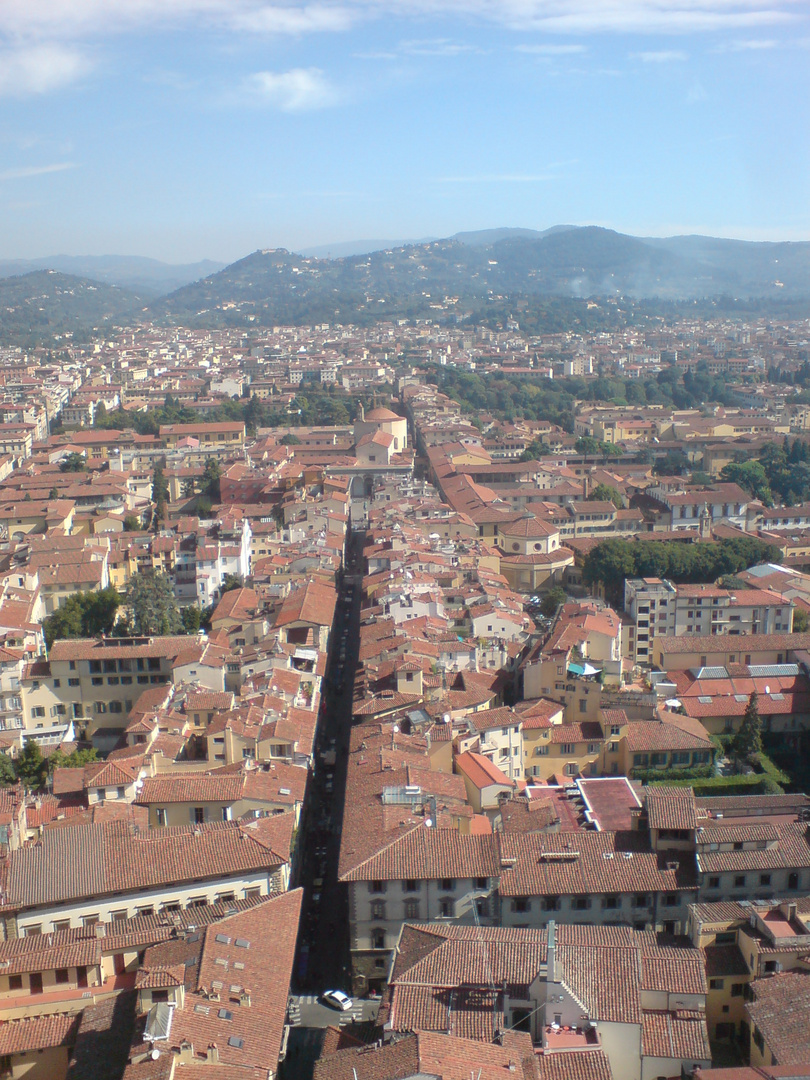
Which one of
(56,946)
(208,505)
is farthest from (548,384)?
(56,946)

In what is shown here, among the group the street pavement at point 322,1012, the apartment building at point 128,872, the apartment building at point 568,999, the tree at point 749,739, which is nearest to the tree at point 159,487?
the tree at point 749,739

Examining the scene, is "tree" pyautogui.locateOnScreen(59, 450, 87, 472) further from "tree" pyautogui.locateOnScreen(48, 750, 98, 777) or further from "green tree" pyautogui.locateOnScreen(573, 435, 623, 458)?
"tree" pyautogui.locateOnScreen(48, 750, 98, 777)

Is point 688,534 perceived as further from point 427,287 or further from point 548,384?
point 427,287

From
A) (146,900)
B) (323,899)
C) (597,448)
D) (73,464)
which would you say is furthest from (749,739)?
(73,464)

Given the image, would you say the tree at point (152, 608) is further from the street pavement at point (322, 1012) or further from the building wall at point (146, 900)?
the street pavement at point (322, 1012)

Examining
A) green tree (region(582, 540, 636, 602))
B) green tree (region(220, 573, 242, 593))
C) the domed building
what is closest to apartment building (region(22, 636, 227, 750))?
green tree (region(220, 573, 242, 593))

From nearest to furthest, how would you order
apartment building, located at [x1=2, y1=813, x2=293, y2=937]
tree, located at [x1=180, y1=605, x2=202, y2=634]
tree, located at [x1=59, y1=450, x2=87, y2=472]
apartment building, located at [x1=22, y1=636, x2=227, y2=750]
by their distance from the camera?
apartment building, located at [x1=2, y1=813, x2=293, y2=937]
apartment building, located at [x1=22, y1=636, x2=227, y2=750]
tree, located at [x1=180, y1=605, x2=202, y2=634]
tree, located at [x1=59, y1=450, x2=87, y2=472]

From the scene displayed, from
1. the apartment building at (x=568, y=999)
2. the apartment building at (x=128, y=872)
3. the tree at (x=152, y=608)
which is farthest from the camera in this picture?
the tree at (x=152, y=608)
